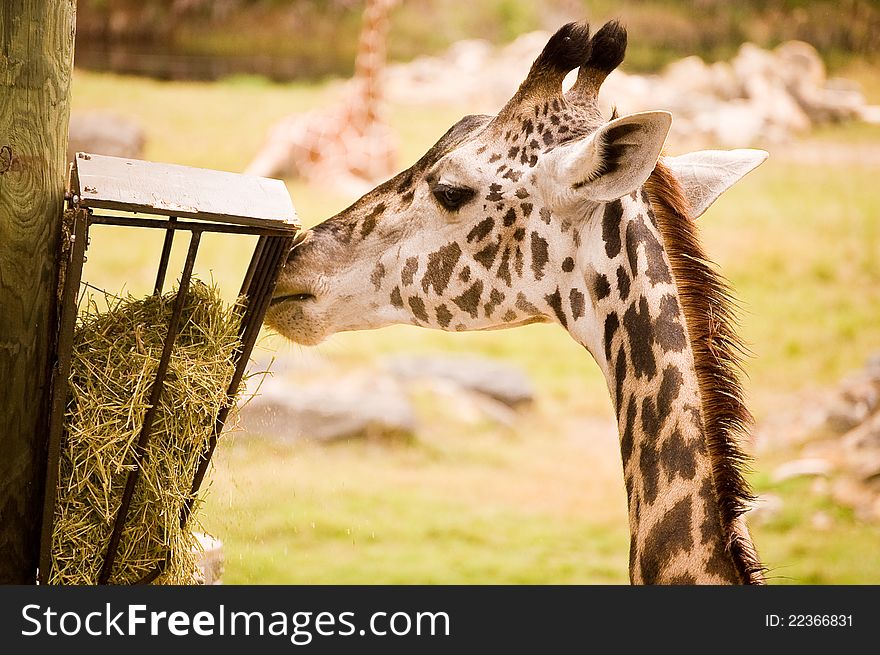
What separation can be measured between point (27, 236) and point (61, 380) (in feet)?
0.89

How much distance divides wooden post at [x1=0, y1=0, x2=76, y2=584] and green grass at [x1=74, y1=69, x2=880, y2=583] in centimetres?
202

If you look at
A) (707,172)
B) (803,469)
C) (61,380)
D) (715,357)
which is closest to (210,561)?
(61,380)

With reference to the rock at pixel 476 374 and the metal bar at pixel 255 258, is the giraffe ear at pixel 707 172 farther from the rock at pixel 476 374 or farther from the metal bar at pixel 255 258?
the rock at pixel 476 374

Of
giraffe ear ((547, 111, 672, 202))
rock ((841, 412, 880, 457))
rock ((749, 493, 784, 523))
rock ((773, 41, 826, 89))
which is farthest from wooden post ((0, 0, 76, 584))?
rock ((773, 41, 826, 89))

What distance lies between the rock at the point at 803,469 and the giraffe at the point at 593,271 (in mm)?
2843

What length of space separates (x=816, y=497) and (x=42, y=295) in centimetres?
375

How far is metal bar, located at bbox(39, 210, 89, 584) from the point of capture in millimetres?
1468

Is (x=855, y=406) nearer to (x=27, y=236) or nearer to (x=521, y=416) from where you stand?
(x=521, y=416)

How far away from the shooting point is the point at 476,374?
4957mm

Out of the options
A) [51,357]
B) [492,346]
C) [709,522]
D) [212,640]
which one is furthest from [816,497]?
[51,357]

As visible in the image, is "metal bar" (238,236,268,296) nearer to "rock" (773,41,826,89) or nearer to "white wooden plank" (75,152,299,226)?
"white wooden plank" (75,152,299,226)

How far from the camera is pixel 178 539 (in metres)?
1.77

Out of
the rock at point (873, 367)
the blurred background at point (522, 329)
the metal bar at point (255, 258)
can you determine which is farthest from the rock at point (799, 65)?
the metal bar at point (255, 258)

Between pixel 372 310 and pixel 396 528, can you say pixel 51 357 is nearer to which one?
pixel 372 310
